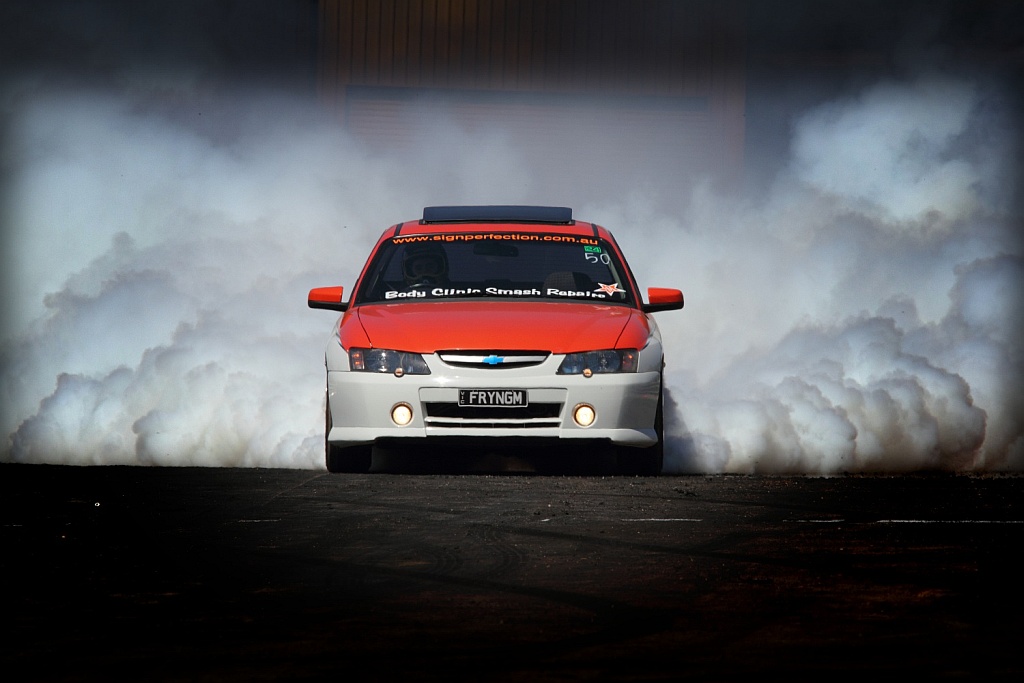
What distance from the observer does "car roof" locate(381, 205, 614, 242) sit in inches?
460

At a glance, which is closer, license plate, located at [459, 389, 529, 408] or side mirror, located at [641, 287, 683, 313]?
license plate, located at [459, 389, 529, 408]

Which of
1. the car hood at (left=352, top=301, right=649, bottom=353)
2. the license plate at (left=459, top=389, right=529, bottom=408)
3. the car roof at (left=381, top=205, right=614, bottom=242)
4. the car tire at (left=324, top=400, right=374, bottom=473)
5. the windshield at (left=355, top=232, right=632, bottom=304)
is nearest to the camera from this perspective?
the license plate at (left=459, top=389, right=529, bottom=408)

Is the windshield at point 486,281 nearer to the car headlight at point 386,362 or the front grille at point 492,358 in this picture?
the car headlight at point 386,362

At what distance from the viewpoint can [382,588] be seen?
6879 millimetres

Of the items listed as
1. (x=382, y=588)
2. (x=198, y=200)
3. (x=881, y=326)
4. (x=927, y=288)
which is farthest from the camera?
(x=198, y=200)

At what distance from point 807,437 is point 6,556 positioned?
243 inches

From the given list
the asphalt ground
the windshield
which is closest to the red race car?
the windshield

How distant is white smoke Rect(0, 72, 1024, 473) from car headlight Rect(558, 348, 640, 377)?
1769mm

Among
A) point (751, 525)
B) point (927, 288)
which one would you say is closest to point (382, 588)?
point (751, 525)

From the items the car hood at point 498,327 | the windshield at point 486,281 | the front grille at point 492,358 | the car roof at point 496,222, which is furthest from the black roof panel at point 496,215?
the front grille at point 492,358

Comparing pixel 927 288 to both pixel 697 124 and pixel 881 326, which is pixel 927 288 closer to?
pixel 881 326

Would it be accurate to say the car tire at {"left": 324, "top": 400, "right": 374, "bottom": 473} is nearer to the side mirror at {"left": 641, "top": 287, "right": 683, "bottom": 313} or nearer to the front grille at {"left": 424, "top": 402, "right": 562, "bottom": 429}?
the front grille at {"left": 424, "top": 402, "right": 562, "bottom": 429}

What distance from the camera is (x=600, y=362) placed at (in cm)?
1020

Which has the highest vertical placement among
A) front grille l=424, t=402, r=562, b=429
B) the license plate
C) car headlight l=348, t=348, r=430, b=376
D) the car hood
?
the car hood
